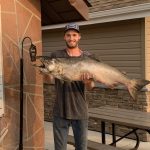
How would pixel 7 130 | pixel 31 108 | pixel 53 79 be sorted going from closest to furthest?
pixel 53 79 → pixel 7 130 → pixel 31 108

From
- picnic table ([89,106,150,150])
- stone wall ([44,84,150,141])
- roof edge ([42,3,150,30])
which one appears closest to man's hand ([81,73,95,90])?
picnic table ([89,106,150,150])

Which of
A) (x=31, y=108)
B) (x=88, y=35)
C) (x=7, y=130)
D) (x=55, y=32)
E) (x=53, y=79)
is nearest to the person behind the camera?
(x=53, y=79)

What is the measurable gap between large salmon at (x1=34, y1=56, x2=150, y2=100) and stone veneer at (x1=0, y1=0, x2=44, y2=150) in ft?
2.24

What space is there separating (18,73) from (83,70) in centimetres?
96

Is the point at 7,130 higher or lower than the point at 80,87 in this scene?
lower

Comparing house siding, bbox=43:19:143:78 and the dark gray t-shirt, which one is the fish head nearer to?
the dark gray t-shirt

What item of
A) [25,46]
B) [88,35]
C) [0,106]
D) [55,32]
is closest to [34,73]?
[25,46]

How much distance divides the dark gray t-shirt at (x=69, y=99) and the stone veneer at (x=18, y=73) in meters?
0.61

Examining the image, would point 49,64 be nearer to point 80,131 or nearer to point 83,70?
point 83,70

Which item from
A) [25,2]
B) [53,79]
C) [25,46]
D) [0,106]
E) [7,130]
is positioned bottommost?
[7,130]

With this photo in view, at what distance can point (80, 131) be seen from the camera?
4809mm

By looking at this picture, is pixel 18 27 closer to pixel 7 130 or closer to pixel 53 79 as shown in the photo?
pixel 53 79

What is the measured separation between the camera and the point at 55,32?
11609mm

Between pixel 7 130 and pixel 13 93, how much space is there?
44 cm
